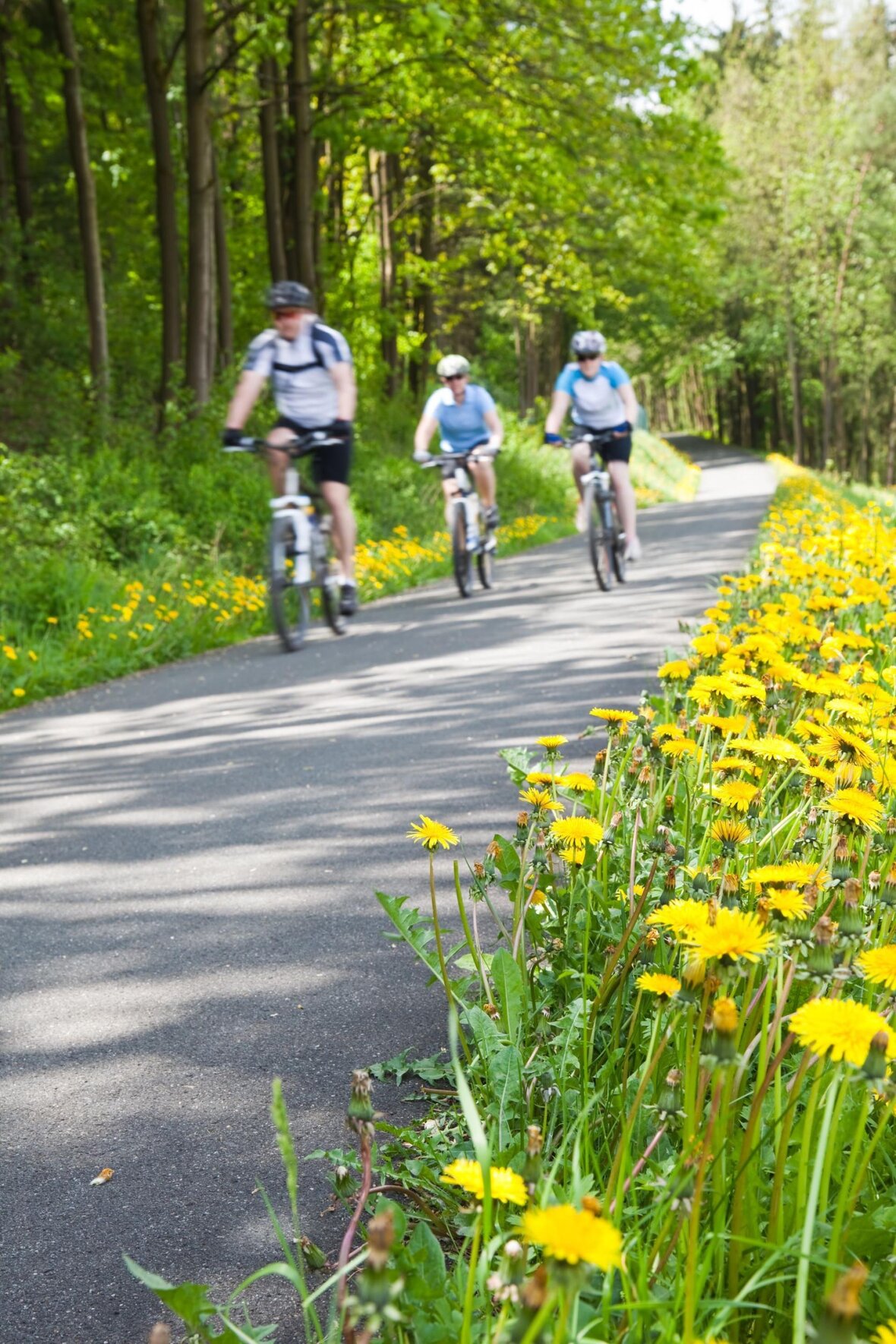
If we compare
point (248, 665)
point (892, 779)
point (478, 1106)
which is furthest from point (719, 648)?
point (248, 665)

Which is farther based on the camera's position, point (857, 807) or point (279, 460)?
point (279, 460)

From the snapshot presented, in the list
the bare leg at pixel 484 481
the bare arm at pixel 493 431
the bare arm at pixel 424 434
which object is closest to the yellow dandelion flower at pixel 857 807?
the bare arm at pixel 424 434

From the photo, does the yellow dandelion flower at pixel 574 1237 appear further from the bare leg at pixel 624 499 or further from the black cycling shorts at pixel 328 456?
the bare leg at pixel 624 499

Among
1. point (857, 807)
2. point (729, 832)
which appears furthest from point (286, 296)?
point (857, 807)

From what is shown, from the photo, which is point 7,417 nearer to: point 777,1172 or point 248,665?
point 248,665

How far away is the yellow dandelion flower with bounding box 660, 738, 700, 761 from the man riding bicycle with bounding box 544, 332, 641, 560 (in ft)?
26.9

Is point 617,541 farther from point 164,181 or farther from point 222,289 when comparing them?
point 222,289

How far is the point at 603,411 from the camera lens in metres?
11.1

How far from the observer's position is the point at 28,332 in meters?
21.5

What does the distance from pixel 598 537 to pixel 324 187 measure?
16.5 metres

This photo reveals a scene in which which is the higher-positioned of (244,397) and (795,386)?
(795,386)

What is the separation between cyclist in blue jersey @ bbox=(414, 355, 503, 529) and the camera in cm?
1180

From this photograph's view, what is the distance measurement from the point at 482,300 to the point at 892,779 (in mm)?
30340

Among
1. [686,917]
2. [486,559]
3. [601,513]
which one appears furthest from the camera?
[486,559]
